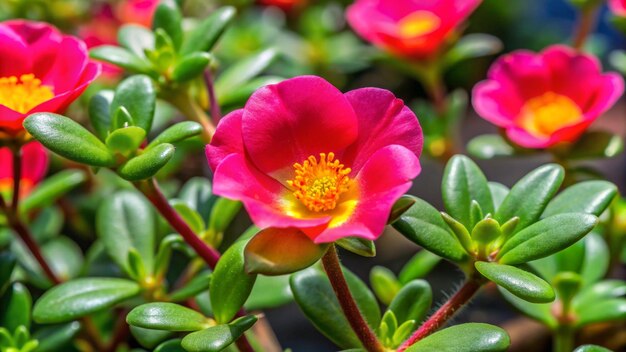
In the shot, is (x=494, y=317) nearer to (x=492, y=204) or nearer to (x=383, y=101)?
(x=492, y=204)

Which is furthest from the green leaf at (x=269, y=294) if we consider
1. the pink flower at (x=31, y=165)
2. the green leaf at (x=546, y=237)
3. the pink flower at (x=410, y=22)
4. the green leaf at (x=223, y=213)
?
the pink flower at (x=410, y=22)

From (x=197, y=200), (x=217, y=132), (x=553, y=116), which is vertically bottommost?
(x=197, y=200)

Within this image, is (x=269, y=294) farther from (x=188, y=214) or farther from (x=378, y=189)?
(x=378, y=189)

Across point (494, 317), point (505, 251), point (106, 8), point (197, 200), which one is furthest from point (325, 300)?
point (106, 8)

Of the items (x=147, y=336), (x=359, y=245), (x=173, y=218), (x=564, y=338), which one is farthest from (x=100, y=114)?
(x=564, y=338)

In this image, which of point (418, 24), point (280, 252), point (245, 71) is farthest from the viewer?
point (418, 24)

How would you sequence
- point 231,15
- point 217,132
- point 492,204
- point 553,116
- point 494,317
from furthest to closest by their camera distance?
1. point 494,317
2. point 553,116
3. point 231,15
4. point 492,204
5. point 217,132

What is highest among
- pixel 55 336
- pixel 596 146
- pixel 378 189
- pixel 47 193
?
pixel 378 189
